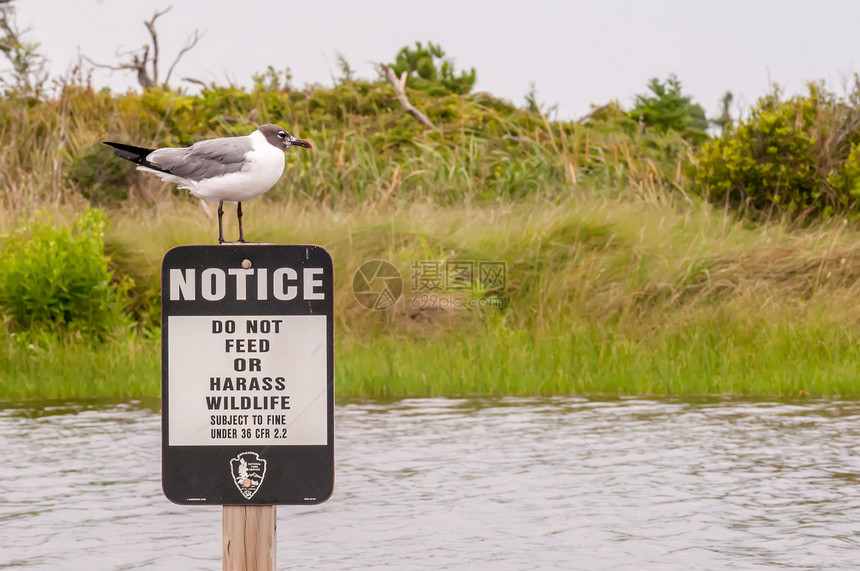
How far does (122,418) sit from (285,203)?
25.9 ft

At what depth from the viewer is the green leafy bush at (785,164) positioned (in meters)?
17.9

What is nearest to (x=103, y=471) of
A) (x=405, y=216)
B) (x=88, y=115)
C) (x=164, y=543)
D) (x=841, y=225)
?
(x=164, y=543)

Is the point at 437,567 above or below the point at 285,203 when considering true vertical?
below

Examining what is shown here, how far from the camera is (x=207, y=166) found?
5652 millimetres

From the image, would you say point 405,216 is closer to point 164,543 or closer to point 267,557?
point 164,543

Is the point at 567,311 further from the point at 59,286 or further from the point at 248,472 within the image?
the point at 248,472

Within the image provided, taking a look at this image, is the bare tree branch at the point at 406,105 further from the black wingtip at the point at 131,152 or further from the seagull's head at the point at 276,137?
the black wingtip at the point at 131,152

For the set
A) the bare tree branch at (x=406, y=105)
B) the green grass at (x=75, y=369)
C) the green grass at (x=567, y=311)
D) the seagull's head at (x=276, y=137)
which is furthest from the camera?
the bare tree branch at (x=406, y=105)

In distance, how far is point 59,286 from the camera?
1364 cm

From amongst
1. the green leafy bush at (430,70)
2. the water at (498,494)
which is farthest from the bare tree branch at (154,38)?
the water at (498,494)

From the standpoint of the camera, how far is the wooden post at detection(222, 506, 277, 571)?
4258 millimetres

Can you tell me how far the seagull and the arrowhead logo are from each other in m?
1.42

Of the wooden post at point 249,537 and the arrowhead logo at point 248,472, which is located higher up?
the arrowhead logo at point 248,472

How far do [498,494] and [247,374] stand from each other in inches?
152
